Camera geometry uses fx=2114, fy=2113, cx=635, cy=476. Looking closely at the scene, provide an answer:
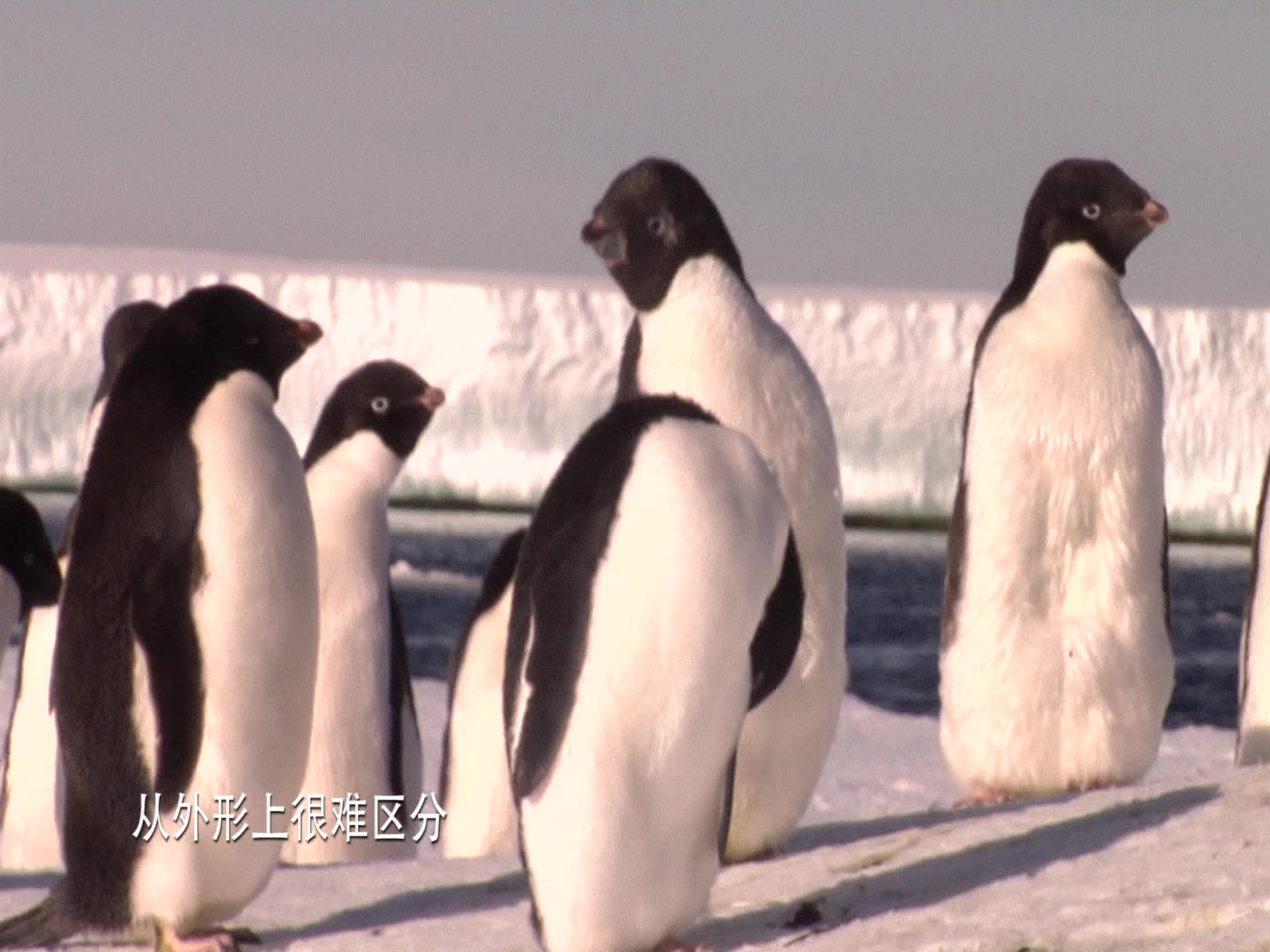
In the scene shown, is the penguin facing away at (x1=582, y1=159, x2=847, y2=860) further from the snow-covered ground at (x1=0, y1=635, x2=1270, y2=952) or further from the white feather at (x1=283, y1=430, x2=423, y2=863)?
the white feather at (x1=283, y1=430, x2=423, y2=863)

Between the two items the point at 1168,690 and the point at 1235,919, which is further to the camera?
the point at 1168,690

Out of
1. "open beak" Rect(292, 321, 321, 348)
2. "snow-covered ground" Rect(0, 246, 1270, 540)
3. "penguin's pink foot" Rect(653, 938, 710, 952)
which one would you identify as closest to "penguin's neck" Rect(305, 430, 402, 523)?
"open beak" Rect(292, 321, 321, 348)

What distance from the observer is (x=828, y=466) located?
3574 mm

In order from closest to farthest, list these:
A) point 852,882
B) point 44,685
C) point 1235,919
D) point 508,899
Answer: point 1235,919, point 852,882, point 508,899, point 44,685

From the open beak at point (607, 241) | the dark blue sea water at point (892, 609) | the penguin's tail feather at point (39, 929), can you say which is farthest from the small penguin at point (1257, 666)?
the dark blue sea water at point (892, 609)

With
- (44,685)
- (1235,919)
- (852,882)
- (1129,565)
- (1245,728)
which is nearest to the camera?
(1235,919)

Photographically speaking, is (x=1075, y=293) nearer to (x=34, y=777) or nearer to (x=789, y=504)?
(x=789, y=504)

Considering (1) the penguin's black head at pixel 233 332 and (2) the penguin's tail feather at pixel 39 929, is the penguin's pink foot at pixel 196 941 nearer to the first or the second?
(2) the penguin's tail feather at pixel 39 929

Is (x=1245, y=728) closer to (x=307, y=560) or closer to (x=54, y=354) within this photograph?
(x=307, y=560)

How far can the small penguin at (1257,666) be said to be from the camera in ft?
15.2

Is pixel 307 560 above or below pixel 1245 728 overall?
above

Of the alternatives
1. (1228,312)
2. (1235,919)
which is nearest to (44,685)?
(1235,919)

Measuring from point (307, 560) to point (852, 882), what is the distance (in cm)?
97

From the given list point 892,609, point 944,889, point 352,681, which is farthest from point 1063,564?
point 892,609
